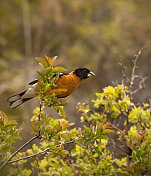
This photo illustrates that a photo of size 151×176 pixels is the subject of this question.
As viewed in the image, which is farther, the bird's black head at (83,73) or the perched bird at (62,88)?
the bird's black head at (83,73)

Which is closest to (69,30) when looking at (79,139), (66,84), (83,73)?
(83,73)

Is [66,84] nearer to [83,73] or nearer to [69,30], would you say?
[83,73]

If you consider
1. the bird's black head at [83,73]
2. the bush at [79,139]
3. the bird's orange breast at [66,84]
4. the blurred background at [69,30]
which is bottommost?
the bush at [79,139]

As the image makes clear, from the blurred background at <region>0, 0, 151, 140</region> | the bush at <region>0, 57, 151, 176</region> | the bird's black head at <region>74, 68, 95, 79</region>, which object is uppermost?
the blurred background at <region>0, 0, 151, 140</region>

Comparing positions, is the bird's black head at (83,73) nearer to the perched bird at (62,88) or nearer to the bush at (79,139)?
the perched bird at (62,88)

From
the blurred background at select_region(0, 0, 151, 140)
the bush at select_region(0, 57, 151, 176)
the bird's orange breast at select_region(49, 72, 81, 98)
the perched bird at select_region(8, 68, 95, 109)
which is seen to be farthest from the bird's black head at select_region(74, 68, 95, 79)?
the blurred background at select_region(0, 0, 151, 140)

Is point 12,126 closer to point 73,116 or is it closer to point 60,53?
point 73,116

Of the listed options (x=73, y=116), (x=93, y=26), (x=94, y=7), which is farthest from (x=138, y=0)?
(x=73, y=116)

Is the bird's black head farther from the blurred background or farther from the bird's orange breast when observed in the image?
the blurred background

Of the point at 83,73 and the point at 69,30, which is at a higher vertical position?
the point at 69,30

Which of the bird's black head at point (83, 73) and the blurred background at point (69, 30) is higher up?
the blurred background at point (69, 30)

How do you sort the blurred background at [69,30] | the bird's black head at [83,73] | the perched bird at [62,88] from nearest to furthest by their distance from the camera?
1. the perched bird at [62,88]
2. the bird's black head at [83,73]
3. the blurred background at [69,30]

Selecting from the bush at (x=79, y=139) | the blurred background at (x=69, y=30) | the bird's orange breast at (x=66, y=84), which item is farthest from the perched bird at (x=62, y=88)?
the blurred background at (x=69, y=30)

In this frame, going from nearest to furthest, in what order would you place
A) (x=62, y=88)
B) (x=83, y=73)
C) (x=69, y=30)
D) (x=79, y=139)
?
(x=79, y=139), (x=62, y=88), (x=83, y=73), (x=69, y=30)
